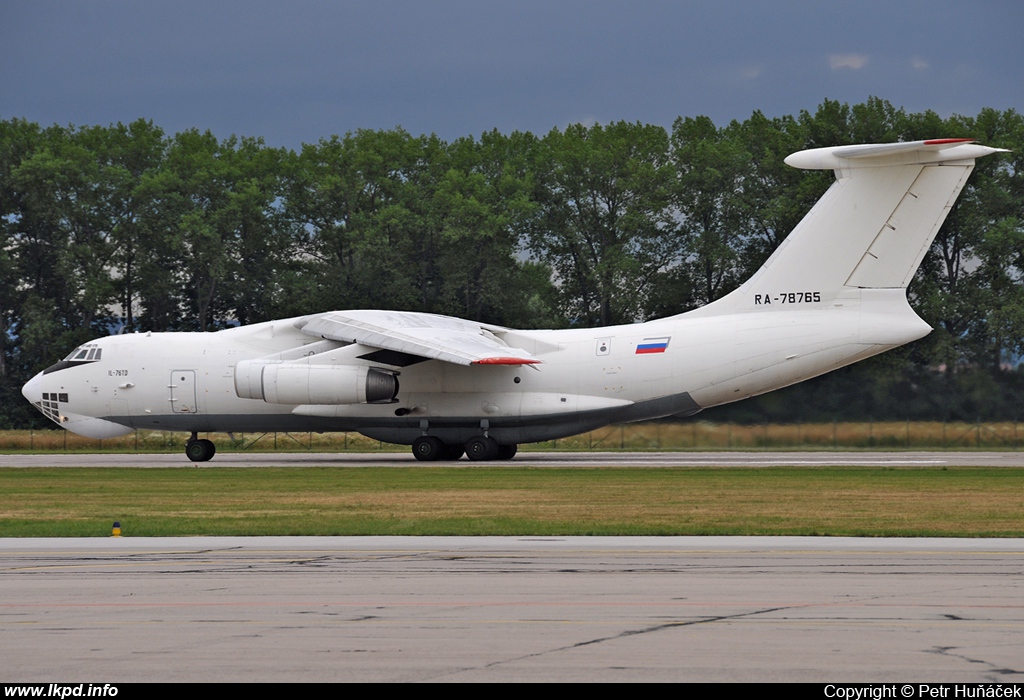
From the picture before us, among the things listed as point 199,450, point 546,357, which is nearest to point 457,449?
point 546,357

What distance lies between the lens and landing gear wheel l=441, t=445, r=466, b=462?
1300 inches

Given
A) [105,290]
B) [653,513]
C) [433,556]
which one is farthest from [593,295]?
[433,556]

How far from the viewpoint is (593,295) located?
A: 63938 mm

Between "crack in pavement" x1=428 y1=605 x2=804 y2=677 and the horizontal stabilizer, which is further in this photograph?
the horizontal stabilizer

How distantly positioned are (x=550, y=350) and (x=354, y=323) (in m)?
5.17

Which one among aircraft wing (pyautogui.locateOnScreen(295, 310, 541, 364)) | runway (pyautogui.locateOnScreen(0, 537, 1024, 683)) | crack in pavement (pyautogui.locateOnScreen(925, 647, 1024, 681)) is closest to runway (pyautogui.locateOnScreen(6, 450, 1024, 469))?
aircraft wing (pyautogui.locateOnScreen(295, 310, 541, 364))

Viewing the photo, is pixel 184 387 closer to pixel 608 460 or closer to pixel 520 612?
pixel 608 460

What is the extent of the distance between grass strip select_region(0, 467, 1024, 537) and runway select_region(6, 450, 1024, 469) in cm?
240

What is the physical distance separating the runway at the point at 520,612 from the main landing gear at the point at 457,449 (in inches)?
711

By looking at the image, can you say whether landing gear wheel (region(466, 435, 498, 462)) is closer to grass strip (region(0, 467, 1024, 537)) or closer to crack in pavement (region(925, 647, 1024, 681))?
grass strip (region(0, 467, 1024, 537))

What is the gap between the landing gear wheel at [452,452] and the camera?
108 feet

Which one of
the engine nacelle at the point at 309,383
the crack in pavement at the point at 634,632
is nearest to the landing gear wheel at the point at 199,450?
the engine nacelle at the point at 309,383

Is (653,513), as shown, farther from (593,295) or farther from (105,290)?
(105,290)

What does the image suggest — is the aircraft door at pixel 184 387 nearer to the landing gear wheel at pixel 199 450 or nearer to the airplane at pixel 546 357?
the airplane at pixel 546 357
